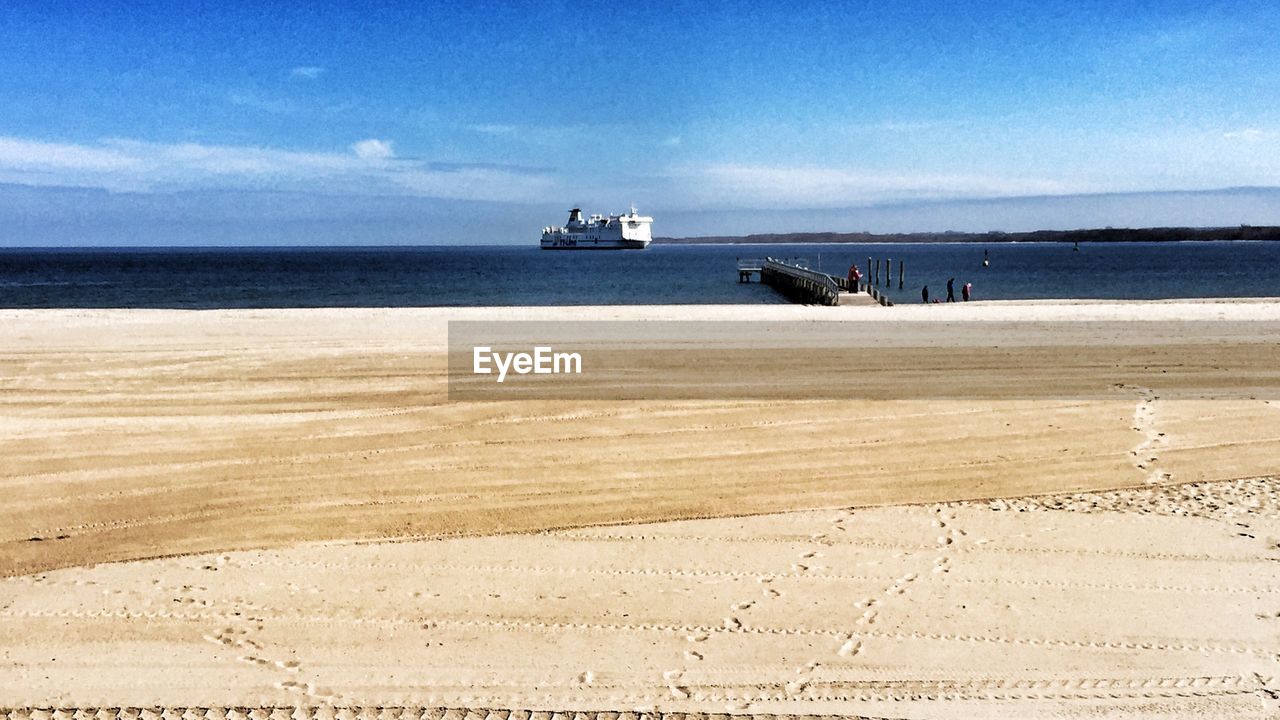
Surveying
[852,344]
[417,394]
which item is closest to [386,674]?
[417,394]

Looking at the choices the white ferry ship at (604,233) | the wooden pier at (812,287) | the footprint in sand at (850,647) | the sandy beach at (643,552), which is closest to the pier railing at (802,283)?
the wooden pier at (812,287)

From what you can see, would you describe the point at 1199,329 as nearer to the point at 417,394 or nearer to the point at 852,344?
the point at 852,344

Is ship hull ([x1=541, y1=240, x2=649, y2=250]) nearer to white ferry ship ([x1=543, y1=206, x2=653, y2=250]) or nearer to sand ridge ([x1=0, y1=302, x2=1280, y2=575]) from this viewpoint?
white ferry ship ([x1=543, y1=206, x2=653, y2=250])

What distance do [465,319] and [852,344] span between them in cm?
980

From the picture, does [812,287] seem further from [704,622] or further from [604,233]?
[604,233]

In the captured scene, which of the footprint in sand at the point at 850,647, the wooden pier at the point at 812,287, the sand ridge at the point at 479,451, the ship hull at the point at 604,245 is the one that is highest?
the ship hull at the point at 604,245

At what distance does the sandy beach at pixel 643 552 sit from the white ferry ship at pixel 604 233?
135 m

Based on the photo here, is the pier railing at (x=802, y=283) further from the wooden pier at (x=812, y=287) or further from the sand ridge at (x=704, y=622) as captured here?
the sand ridge at (x=704, y=622)

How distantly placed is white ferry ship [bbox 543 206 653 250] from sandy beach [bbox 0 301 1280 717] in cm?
13451

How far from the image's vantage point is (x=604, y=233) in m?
146

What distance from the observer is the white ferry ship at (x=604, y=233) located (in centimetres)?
14512

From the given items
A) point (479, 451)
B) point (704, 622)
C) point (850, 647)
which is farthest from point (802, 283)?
point (850, 647)

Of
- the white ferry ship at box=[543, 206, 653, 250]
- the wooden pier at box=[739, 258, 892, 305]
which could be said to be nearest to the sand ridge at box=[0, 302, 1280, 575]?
the wooden pier at box=[739, 258, 892, 305]

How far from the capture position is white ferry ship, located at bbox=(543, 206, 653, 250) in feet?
476
